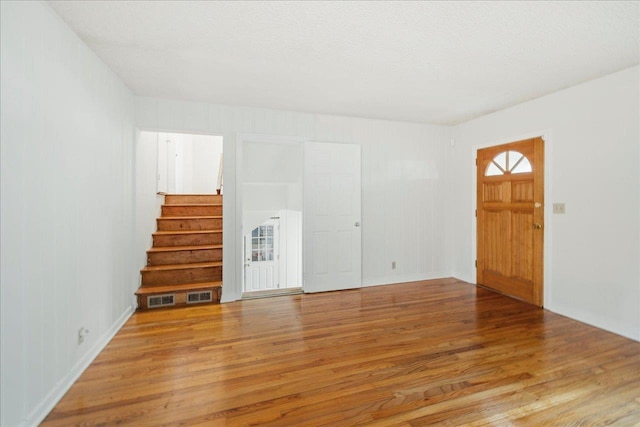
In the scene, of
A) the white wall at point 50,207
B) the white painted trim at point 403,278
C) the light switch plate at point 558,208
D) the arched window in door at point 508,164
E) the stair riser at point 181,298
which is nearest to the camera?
the white wall at point 50,207

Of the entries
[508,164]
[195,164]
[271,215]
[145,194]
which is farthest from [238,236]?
[195,164]

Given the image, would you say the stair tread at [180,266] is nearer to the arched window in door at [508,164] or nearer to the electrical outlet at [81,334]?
the electrical outlet at [81,334]

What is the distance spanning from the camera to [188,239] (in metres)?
4.63

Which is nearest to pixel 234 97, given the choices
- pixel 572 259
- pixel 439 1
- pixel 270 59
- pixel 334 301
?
pixel 270 59

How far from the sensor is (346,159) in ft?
14.8

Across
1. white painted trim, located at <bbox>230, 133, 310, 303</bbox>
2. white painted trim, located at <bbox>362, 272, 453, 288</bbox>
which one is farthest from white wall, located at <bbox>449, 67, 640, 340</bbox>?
white painted trim, located at <bbox>230, 133, 310, 303</bbox>

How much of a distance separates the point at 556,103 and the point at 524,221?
55.0 inches

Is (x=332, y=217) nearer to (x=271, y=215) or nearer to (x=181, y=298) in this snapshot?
(x=181, y=298)

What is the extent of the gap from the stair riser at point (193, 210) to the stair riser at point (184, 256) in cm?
101

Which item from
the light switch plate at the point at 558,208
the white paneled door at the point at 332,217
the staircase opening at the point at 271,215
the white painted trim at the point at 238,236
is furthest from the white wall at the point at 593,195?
the white painted trim at the point at 238,236

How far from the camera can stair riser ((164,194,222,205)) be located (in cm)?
533

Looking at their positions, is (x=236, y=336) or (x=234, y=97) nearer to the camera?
(x=236, y=336)

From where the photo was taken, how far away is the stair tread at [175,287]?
371cm

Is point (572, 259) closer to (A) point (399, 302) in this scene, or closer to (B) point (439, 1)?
(A) point (399, 302)
